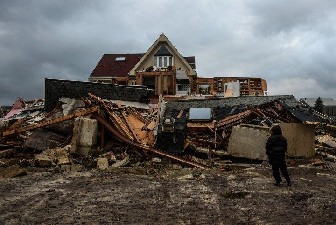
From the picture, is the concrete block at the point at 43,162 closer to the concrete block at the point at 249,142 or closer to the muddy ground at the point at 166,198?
the muddy ground at the point at 166,198

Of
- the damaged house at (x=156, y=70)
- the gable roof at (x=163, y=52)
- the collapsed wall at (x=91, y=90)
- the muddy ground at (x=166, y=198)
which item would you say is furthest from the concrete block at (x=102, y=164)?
the gable roof at (x=163, y=52)

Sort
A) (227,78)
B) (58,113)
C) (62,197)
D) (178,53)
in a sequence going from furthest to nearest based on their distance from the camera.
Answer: (178,53)
(227,78)
(58,113)
(62,197)

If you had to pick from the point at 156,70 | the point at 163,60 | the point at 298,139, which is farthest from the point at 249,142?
the point at 163,60

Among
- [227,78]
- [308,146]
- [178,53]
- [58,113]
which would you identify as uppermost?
[178,53]

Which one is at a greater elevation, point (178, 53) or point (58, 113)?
point (178, 53)

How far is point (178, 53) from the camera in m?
34.3

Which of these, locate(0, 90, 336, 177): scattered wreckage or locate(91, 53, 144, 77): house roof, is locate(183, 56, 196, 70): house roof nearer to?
→ locate(91, 53, 144, 77): house roof

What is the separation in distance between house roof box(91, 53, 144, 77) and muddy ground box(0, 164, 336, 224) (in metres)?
28.1

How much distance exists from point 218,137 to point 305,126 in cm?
340

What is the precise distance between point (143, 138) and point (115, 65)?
26724mm

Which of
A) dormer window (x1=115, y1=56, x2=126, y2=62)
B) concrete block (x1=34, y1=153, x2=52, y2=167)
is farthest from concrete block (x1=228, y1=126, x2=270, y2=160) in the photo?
dormer window (x1=115, y1=56, x2=126, y2=62)

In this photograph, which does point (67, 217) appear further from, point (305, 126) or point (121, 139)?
point (305, 126)

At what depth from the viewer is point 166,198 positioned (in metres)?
6.98

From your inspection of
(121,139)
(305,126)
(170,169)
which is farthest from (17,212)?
(305,126)
